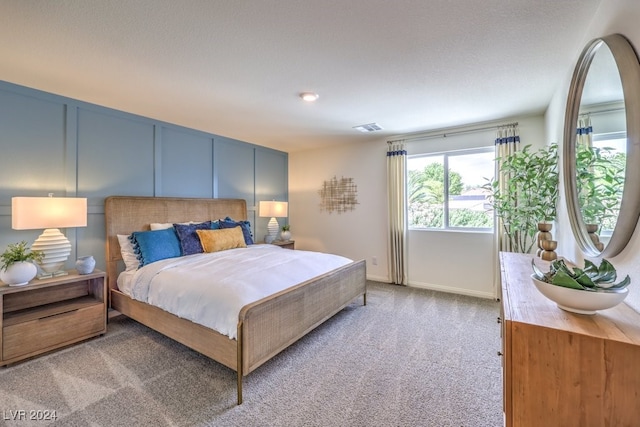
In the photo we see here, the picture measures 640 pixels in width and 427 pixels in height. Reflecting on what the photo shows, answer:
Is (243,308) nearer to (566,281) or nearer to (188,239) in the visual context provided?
(566,281)

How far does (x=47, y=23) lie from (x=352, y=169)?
3.96 meters

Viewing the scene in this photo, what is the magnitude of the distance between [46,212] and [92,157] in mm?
951

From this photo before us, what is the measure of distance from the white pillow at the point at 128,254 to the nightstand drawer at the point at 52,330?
464mm

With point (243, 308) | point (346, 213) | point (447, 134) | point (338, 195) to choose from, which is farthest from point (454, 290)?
point (243, 308)

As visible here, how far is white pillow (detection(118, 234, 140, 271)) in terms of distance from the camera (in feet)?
9.84

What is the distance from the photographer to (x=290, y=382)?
2.01 meters

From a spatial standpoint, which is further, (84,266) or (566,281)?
(84,266)

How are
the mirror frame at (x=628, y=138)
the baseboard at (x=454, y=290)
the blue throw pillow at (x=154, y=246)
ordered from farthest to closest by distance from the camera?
the baseboard at (x=454, y=290) < the blue throw pillow at (x=154, y=246) < the mirror frame at (x=628, y=138)

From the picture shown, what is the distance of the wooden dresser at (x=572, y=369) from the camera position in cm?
88

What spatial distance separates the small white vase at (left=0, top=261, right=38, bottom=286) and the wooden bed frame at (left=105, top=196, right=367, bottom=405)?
0.79m

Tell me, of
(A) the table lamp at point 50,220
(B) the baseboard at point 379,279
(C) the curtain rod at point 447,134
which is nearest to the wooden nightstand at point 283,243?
(B) the baseboard at point 379,279

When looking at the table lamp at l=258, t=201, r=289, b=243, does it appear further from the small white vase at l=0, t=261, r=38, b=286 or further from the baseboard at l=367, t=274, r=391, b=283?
the small white vase at l=0, t=261, r=38, b=286

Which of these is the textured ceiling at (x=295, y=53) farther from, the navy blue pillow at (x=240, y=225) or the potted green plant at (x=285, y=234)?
the potted green plant at (x=285, y=234)

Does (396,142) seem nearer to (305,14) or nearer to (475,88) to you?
(475,88)
